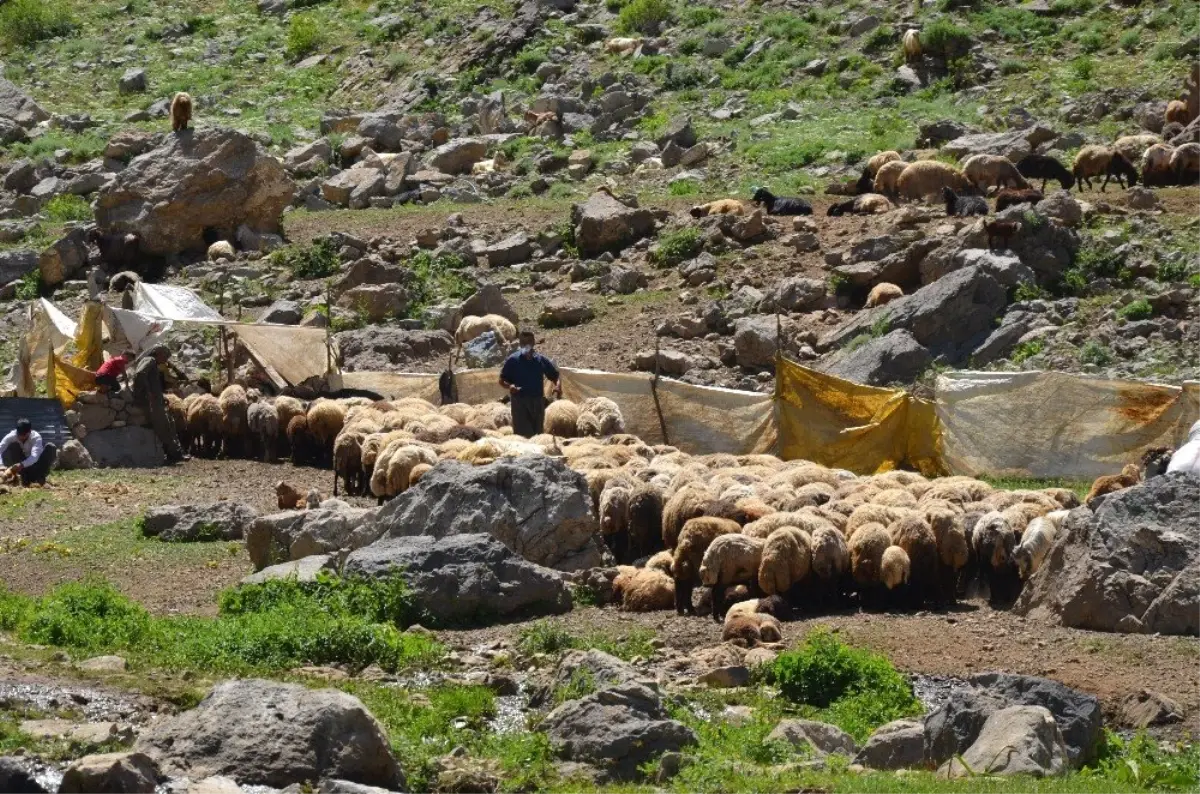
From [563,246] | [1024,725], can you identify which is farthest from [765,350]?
[1024,725]

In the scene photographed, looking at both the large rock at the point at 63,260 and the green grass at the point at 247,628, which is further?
the large rock at the point at 63,260

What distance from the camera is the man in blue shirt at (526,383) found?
2006cm

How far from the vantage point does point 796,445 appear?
65.5 feet

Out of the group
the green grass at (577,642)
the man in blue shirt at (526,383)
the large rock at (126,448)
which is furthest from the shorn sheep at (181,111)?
the green grass at (577,642)

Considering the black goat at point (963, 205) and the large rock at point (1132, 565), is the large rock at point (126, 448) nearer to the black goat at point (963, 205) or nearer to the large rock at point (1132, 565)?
the large rock at point (1132, 565)

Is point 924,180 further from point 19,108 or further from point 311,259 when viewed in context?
point 19,108

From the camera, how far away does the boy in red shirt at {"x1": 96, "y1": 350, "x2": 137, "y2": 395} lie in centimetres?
2280

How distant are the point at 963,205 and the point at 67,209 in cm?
1844

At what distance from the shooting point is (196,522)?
1702cm

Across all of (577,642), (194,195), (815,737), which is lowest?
(194,195)

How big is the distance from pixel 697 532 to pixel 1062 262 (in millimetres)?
13836

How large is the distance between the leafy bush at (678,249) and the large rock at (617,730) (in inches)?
821

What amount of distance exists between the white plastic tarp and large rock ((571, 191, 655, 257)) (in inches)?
484

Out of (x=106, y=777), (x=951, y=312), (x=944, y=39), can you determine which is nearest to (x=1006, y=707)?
(x=106, y=777)
